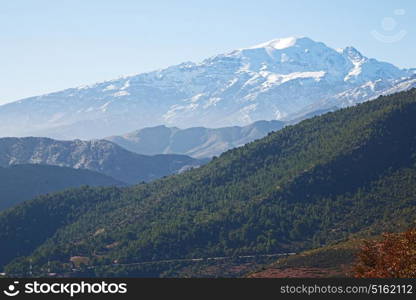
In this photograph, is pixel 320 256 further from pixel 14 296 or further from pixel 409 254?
pixel 14 296

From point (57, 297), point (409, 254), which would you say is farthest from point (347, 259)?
point (57, 297)

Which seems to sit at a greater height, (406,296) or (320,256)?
(406,296)

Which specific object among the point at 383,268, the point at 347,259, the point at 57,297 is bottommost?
the point at 347,259

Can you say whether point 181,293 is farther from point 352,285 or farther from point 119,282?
point 352,285

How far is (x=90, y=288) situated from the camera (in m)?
56.0

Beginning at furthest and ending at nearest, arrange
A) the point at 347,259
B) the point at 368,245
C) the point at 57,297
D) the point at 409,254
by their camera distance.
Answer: the point at 347,259 → the point at 368,245 → the point at 409,254 → the point at 57,297

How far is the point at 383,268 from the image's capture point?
81.4 m

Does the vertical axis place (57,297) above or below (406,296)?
above

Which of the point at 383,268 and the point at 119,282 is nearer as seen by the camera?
the point at 119,282

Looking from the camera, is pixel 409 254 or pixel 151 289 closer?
pixel 151 289

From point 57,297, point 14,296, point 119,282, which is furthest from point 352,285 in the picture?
point 14,296

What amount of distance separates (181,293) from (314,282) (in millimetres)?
11640

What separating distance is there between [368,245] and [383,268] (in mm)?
10475

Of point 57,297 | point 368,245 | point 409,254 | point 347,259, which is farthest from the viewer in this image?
point 347,259
